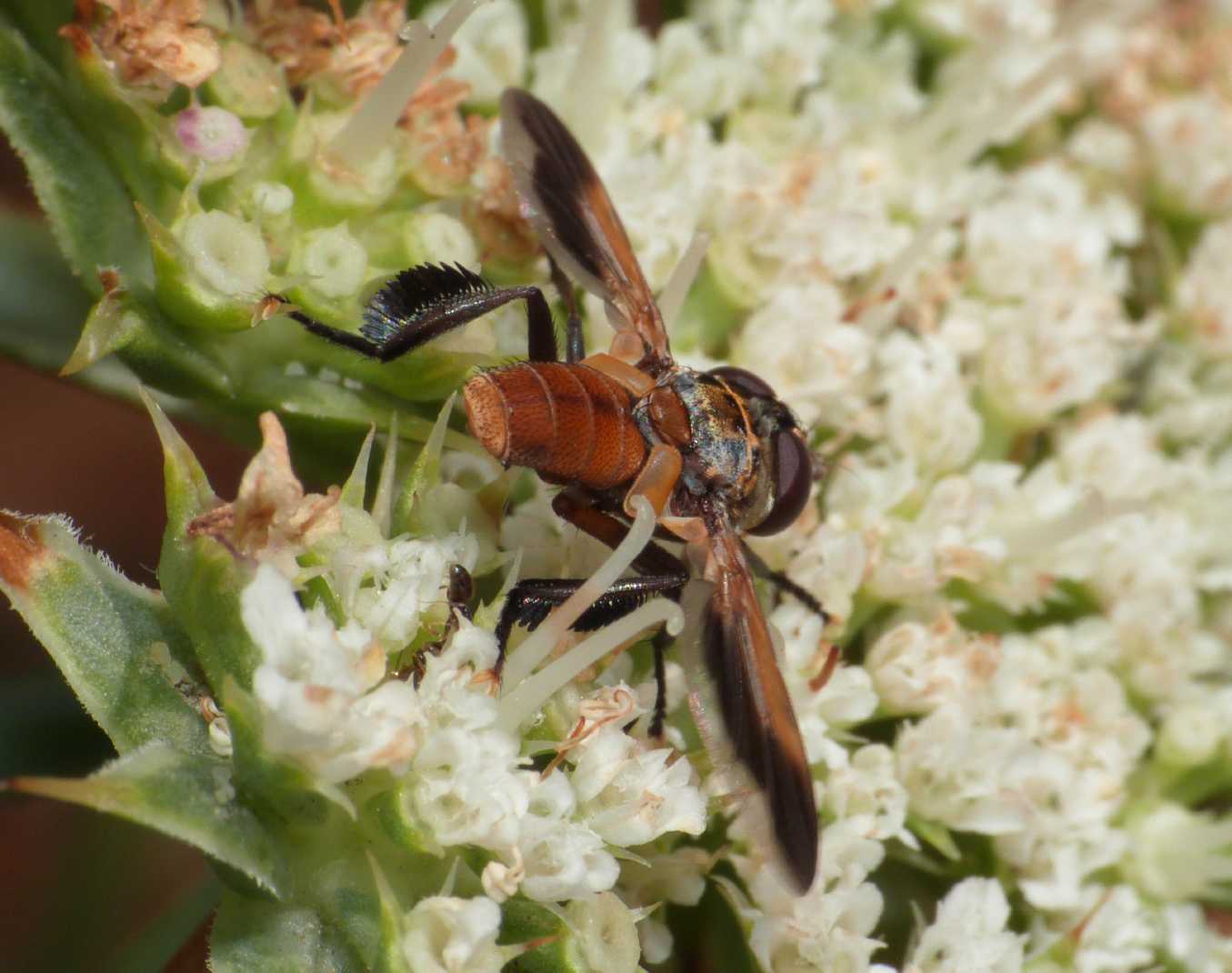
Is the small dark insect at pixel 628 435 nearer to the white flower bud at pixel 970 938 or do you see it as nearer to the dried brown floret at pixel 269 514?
the dried brown floret at pixel 269 514

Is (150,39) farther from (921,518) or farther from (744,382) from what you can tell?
(921,518)

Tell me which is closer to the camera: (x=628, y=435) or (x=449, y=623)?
(x=449, y=623)

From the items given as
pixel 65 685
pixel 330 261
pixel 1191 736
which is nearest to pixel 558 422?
pixel 330 261

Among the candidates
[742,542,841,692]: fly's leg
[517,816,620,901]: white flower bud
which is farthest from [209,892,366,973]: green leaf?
[742,542,841,692]: fly's leg

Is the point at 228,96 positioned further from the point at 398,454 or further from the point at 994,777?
the point at 994,777

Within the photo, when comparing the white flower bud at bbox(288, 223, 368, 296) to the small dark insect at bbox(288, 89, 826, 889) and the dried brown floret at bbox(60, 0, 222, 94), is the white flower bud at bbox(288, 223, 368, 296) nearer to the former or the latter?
the small dark insect at bbox(288, 89, 826, 889)
